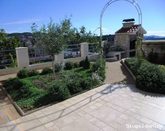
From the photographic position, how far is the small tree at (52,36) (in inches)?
311

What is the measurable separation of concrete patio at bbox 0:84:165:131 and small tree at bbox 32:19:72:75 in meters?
2.72

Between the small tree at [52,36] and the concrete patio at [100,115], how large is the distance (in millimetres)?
2718

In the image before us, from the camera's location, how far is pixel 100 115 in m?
4.96

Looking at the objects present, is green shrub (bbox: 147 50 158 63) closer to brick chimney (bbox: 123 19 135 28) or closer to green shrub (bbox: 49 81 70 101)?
brick chimney (bbox: 123 19 135 28)

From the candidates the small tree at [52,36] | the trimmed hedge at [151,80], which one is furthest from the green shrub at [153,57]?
the small tree at [52,36]

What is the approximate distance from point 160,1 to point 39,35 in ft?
19.1

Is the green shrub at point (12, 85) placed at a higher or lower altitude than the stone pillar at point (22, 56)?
lower

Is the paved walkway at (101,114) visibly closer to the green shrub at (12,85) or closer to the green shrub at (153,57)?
the green shrub at (12,85)

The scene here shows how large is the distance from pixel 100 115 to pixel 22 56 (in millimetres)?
6750

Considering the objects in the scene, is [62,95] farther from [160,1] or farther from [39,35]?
[160,1]

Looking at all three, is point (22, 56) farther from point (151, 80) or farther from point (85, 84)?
point (151, 80)

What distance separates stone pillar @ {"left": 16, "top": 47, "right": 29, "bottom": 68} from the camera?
10.0 m

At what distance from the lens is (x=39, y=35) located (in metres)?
8.10

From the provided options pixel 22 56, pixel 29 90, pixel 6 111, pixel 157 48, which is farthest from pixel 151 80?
pixel 22 56
